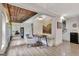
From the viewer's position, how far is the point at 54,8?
190 centimetres

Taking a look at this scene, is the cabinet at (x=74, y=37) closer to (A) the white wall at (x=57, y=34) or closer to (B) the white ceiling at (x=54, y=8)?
(A) the white wall at (x=57, y=34)

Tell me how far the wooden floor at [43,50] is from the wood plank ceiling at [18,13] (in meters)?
0.36

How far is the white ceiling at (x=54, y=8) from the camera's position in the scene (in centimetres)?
186

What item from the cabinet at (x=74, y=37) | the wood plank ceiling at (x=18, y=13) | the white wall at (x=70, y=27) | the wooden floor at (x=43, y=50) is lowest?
the wooden floor at (x=43, y=50)

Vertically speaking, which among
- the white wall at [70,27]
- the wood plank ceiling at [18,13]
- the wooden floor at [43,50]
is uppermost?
the wood plank ceiling at [18,13]

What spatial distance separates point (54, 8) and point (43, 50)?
0.73m

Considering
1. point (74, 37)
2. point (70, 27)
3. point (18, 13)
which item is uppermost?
point (18, 13)

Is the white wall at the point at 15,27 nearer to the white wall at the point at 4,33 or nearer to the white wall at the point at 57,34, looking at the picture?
the white wall at the point at 4,33

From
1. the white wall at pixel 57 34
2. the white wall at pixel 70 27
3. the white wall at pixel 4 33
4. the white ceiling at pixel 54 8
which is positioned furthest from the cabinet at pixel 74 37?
the white wall at pixel 4 33

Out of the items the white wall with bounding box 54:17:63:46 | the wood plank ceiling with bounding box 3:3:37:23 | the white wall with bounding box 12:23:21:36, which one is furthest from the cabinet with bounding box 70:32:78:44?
the white wall with bounding box 12:23:21:36

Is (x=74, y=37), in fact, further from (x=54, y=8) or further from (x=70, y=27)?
(x=54, y=8)

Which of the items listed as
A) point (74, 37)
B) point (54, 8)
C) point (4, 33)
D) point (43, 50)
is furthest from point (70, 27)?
point (4, 33)

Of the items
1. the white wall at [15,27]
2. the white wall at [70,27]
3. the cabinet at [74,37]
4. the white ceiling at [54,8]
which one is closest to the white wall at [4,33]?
the white wall at [15,27]

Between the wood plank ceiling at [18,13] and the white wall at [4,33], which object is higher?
the wood plank ceiling at [18,13]
